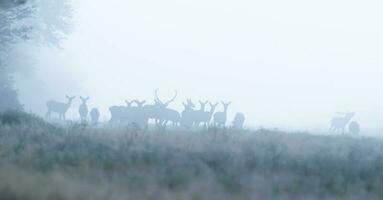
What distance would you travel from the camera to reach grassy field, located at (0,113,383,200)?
440 inches

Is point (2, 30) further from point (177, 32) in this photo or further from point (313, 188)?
point (177, 32)

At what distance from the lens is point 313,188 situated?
12172 mm

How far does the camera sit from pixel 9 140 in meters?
16.1

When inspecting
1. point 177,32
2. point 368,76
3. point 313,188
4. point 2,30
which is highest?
point 177,32

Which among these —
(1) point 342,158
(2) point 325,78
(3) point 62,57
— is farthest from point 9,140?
(2) point 325,78

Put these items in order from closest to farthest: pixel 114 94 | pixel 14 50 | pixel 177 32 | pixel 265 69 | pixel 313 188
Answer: pixel 313 188 → pixel 14 50 → pixel 114 94 → pixel 265 69 → pixel 177 32

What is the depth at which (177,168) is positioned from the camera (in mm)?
13031

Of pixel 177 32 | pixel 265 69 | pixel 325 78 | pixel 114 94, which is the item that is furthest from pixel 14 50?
pixel 177 32

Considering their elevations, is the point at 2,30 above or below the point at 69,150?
above

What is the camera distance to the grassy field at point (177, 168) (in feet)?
36.7

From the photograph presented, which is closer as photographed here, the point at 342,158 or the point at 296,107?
the point at 342,158

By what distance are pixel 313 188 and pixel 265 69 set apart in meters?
134

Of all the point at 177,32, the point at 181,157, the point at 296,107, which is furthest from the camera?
the point at 177,32

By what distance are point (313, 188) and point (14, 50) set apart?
100 feet
